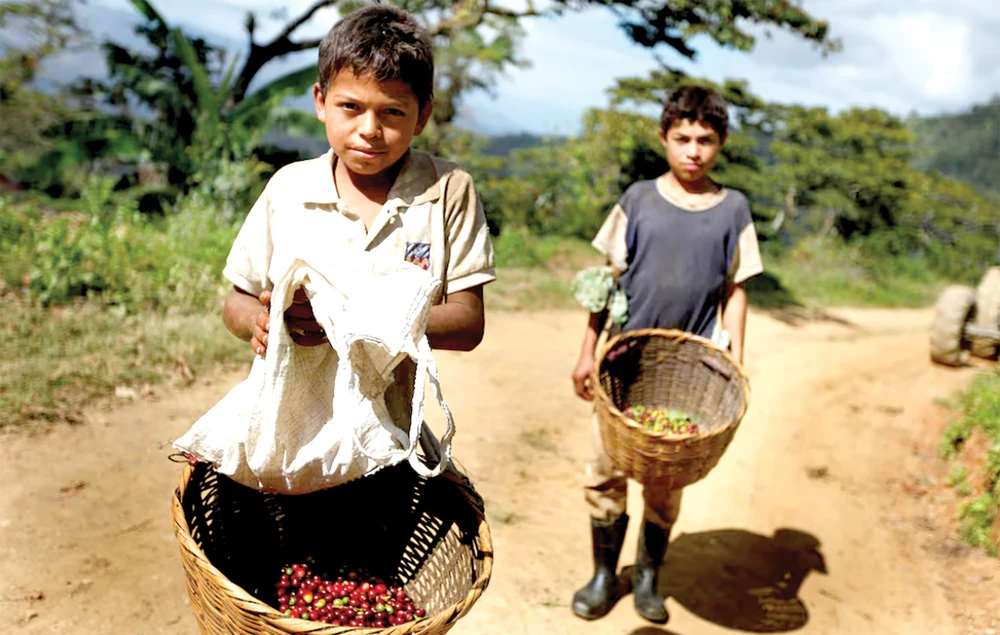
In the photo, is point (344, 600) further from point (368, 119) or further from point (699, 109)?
point (699, 109)

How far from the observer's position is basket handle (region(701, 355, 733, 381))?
2.80m

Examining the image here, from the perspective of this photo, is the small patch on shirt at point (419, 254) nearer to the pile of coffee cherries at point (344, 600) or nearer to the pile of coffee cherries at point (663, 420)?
the pile of coffee cherries at point (344, 600)

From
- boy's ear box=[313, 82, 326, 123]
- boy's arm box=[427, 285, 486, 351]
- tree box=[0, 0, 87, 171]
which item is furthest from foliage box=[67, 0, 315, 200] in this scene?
boy's arm box=[427, 285, 486, 351]

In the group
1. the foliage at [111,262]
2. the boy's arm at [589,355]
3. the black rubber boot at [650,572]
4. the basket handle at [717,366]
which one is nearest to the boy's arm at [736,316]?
the basket handle at [717,366]

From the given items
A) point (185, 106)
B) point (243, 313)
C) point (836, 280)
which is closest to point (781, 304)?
point (836, 280)

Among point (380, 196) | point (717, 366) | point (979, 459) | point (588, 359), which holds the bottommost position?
point (979, 459)

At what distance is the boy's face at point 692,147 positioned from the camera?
2.83m

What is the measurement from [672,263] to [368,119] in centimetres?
154

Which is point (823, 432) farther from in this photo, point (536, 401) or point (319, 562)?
point (319, 562)

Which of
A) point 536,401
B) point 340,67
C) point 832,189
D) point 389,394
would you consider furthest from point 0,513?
point 832,189

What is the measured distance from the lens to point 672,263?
9.50 ft

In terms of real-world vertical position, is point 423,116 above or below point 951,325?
above

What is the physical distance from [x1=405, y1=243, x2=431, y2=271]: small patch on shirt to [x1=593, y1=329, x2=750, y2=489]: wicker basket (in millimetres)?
935

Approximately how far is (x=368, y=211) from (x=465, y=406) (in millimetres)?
3446
